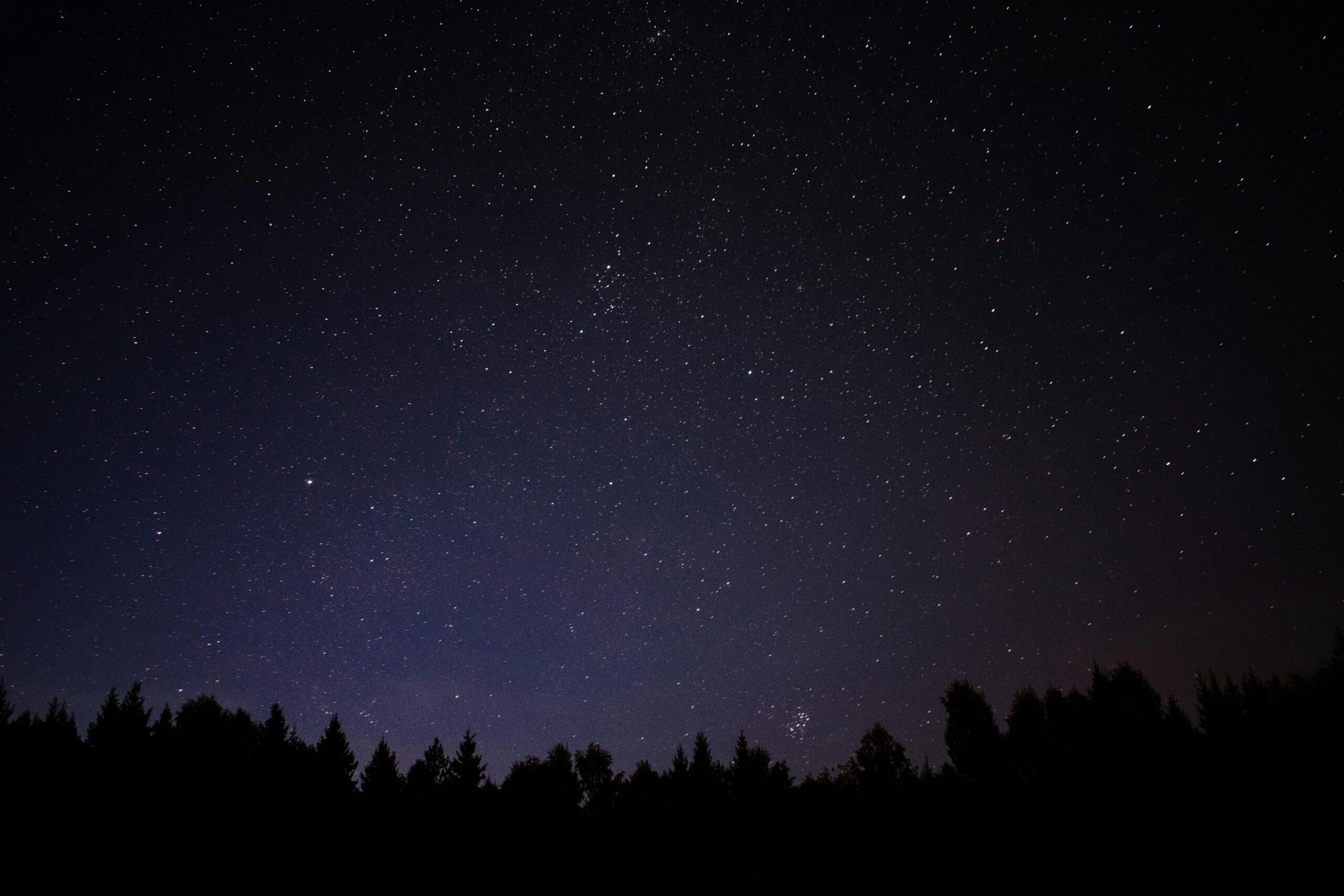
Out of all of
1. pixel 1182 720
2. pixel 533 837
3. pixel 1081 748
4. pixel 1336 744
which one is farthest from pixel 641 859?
pixel 1182 720

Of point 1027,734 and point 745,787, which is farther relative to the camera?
point 1027,734

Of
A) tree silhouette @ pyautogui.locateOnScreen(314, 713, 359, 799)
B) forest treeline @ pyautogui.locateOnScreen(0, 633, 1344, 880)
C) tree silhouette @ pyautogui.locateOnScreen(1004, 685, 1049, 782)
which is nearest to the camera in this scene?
forest treeline @ pyautogui.locateOnScreen(0, 633, 1344, 880)

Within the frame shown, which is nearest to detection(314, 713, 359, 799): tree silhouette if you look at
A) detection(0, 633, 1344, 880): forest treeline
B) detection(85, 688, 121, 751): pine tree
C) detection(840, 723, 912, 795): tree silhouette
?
detection(0, 633, 1344, 880): forest treeline

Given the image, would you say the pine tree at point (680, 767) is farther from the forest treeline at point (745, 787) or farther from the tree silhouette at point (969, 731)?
the tree silhouette at point (969, 731)

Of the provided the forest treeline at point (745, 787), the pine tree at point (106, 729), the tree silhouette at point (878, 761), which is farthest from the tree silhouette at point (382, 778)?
the tree silhouette at point (878, 761)

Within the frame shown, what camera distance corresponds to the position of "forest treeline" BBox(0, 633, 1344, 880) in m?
23.8

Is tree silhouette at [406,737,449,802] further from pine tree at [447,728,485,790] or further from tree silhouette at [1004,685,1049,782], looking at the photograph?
tree silhouette at [1004,685,1049,782]

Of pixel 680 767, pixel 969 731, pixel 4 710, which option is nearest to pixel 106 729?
pixel 4 710

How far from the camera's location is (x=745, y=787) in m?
30.1

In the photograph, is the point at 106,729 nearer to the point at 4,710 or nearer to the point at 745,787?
the point at 4,710

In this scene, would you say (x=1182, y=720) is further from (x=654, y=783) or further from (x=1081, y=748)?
(x=654, y=783)

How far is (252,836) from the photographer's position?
25.8 meters

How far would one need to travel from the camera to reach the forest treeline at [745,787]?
939 inches

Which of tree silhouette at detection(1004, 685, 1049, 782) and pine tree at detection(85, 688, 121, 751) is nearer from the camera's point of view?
pine tree at detection(85, 688, 121, 751)
